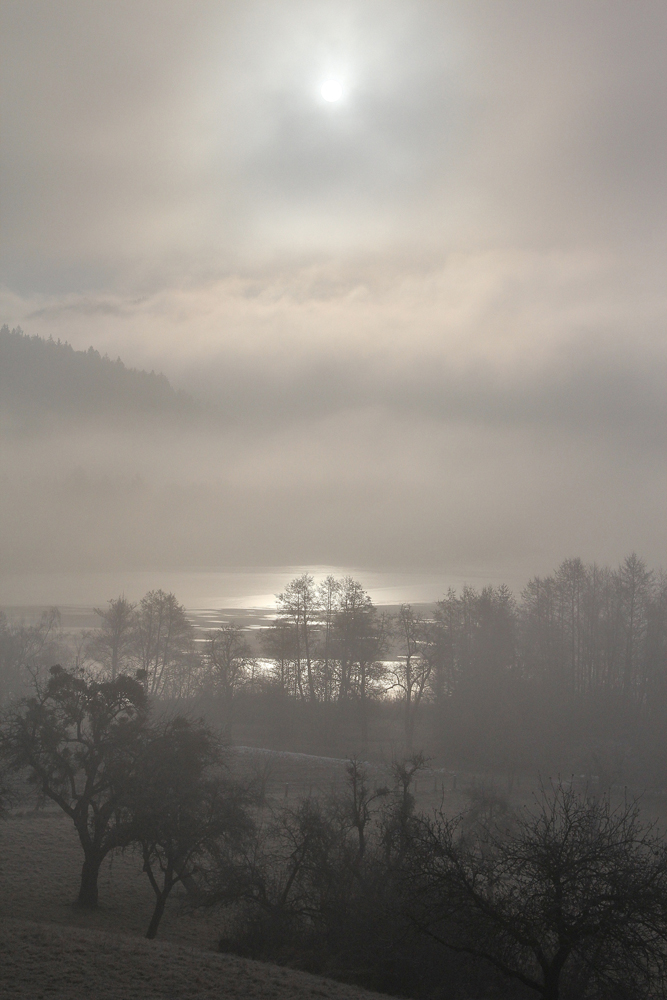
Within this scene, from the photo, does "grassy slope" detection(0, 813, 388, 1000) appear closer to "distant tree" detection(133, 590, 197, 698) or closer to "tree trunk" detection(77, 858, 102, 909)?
"tree trunk" detection(77, 858, 102, 909)

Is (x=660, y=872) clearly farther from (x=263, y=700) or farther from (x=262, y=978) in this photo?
(x=263, y=700)

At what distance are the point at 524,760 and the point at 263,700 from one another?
71.4 ft

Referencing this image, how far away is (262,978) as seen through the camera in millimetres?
16984

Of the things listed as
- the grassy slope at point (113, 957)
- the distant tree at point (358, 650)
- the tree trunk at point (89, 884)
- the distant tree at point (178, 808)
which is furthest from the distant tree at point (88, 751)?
the distant tree at point (358, 650)

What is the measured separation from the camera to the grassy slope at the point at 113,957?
15.5m

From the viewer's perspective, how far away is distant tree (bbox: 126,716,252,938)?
23.2m

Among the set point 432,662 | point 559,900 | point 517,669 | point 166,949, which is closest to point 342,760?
point 432,662

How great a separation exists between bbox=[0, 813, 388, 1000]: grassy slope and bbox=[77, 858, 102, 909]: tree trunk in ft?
1.57

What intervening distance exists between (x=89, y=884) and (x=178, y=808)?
188 inches

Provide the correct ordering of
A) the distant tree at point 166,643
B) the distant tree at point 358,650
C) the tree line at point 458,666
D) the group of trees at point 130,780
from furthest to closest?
the distant tree at point 166,643
the distant tree at point 358,650
the tree line at point 458,666
the group of trees at point 130,780

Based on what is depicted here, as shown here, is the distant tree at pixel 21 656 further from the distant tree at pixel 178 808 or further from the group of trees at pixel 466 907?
the group of trees at pixel 466 907

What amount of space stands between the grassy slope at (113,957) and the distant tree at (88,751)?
1580 mm

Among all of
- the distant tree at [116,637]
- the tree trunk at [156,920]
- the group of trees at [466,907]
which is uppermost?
the distant tree at [116,637]

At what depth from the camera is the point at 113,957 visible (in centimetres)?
1705
